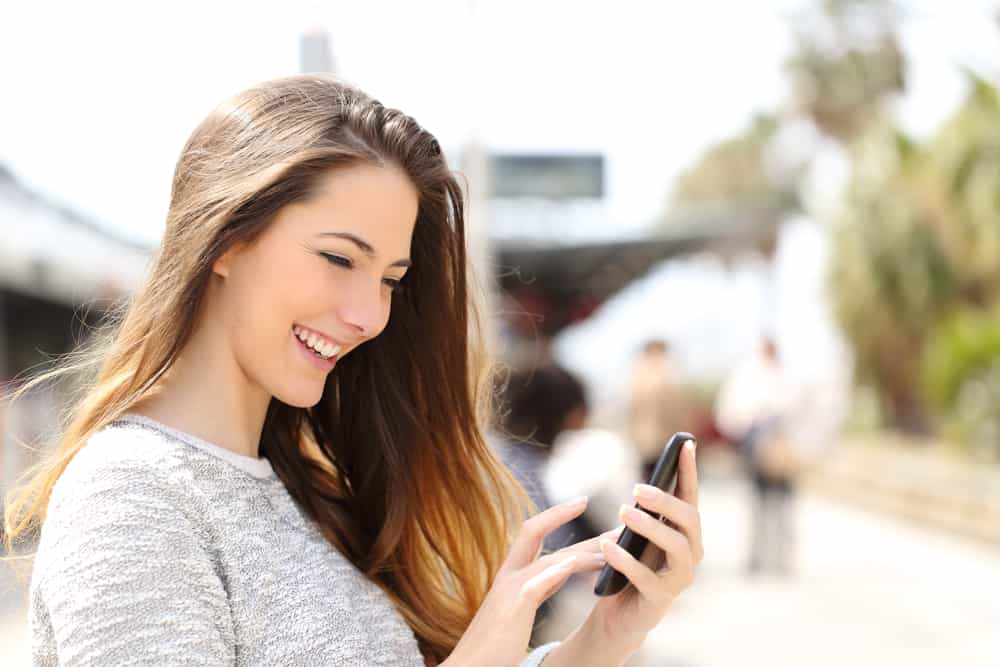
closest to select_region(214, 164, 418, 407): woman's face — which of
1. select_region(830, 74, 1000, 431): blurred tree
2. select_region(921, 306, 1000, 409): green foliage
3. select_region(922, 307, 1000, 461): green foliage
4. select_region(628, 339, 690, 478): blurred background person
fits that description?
select_region(628, 339, 690, 478): blurred background person

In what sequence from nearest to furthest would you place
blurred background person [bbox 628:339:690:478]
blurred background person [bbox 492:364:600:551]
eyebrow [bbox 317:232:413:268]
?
1. eyebrow [bbox 317:232:413:268]
2. blurred background person [bbox 492:364:600:551]
3. blurred background person [bbox 628:339:690:478]

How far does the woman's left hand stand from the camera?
1.61 m

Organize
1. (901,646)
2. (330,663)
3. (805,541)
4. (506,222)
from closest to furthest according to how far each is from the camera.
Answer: (330,663), (901,646), (805,541), (506,222)

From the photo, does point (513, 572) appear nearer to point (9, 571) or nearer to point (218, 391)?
point (218, 391)

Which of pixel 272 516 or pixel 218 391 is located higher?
pixel 218 391

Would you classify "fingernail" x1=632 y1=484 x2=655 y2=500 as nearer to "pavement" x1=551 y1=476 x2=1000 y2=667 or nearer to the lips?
the lips

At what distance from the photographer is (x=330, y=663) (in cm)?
163

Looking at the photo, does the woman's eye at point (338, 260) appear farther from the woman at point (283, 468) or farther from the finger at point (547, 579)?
the finger at point (547, 579)

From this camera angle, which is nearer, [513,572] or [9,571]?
[513,572]

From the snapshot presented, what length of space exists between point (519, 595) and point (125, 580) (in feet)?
1.58

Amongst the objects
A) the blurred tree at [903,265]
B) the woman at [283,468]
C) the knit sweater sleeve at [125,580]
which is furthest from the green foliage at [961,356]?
the knit sweater sleeve at [125,580]

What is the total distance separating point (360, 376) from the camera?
2129 millimetres

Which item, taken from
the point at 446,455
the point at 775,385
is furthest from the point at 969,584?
the point at 446,455

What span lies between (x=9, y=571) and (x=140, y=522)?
68cm
